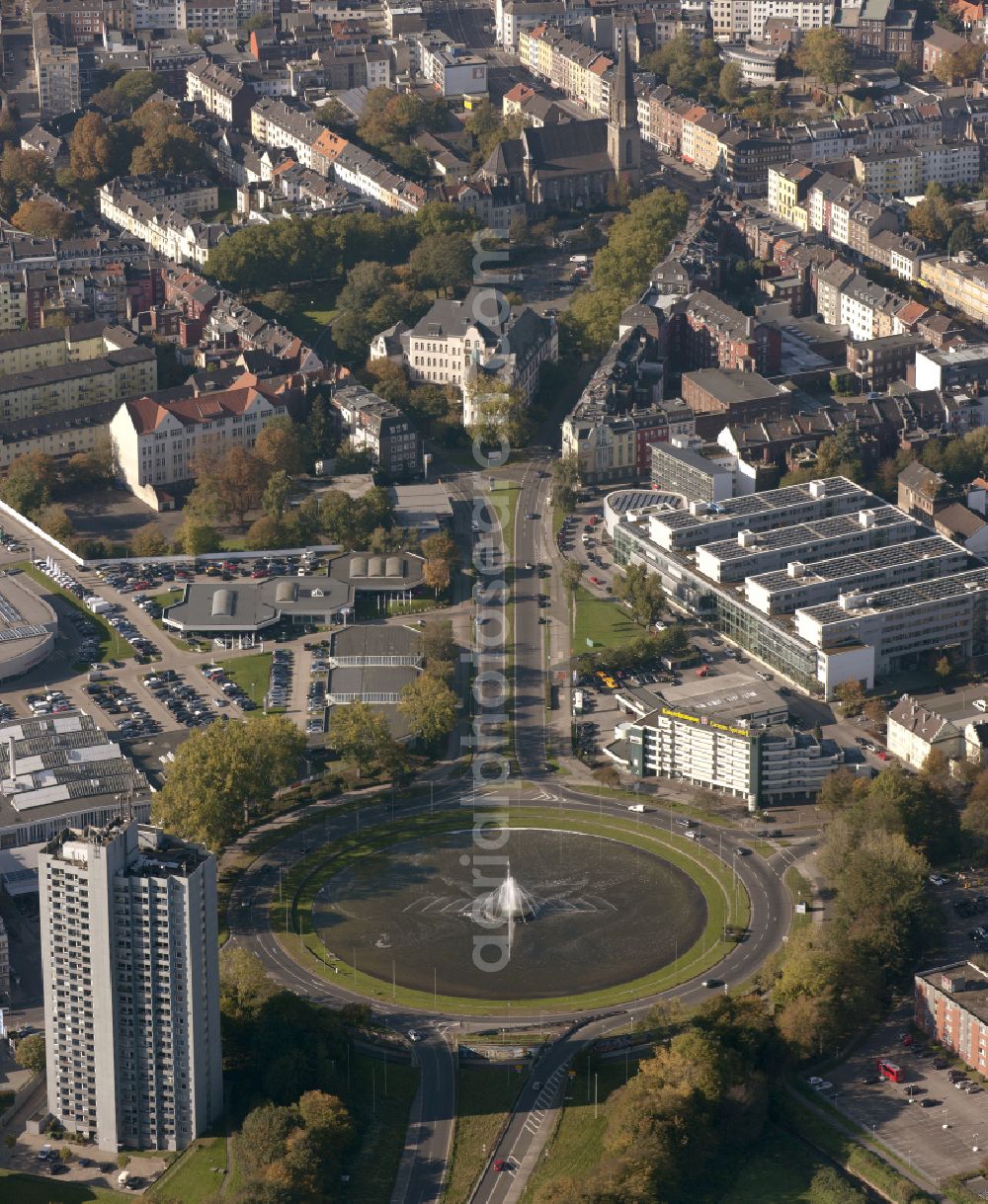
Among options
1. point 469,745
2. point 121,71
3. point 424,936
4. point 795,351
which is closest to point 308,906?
point 424,936

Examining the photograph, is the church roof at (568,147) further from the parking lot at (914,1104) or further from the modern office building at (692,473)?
the parking lot at (914,1104)

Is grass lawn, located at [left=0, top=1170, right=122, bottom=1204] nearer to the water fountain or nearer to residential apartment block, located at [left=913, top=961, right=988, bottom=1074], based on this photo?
the water fountain

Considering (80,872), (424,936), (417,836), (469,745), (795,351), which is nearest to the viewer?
(80,872)

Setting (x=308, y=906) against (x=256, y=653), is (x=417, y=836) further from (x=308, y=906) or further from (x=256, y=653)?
(x=256, y=653)

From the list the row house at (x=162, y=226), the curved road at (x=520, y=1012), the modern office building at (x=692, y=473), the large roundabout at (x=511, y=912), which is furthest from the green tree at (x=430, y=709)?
the row house at (x=162, y=226)

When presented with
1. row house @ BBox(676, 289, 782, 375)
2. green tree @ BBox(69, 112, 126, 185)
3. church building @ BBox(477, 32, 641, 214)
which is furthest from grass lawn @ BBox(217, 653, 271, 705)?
green tree @ BBox(69, 112, 126, 185)

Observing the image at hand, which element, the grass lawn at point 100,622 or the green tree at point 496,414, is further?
the green tree at point 496,414
